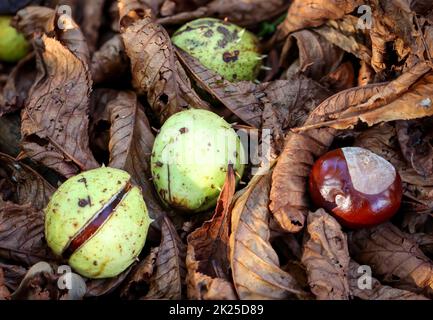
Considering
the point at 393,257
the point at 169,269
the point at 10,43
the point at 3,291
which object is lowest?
the point at 393,257

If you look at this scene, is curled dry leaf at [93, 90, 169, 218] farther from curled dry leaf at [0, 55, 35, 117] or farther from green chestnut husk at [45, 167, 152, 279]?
curled dry leaf at [0, 55, 35, 117]

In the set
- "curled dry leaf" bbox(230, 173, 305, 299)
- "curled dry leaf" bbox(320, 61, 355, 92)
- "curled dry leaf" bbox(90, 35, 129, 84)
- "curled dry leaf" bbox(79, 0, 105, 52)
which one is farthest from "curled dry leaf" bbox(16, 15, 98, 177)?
"curled dry leaf" bbox(320, 61, 355, 92)

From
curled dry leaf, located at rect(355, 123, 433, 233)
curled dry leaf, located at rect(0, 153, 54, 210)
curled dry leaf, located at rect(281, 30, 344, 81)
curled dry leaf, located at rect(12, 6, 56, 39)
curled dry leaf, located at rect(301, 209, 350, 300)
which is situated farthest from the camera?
curled dry leaf, located at rect(12, 6, 56, 39)

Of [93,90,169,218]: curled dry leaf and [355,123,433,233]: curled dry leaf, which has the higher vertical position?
[93,90,169,218]: curled dry leaf

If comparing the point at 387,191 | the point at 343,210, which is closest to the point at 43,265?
the point at 343,210

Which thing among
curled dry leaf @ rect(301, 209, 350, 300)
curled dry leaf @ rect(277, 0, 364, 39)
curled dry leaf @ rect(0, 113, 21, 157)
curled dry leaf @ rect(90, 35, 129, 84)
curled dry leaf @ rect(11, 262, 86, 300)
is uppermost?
curled dry leaf @ rect(277, 0, 364, 39)

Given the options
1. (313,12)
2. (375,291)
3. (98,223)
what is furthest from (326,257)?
(313,12)

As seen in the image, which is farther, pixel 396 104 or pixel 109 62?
pixel 109 62

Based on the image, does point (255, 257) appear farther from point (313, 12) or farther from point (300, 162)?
point (313, 12)

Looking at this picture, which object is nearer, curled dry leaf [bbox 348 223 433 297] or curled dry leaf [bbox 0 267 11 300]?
curled dry leaf [bbox 0 267 11 300]
